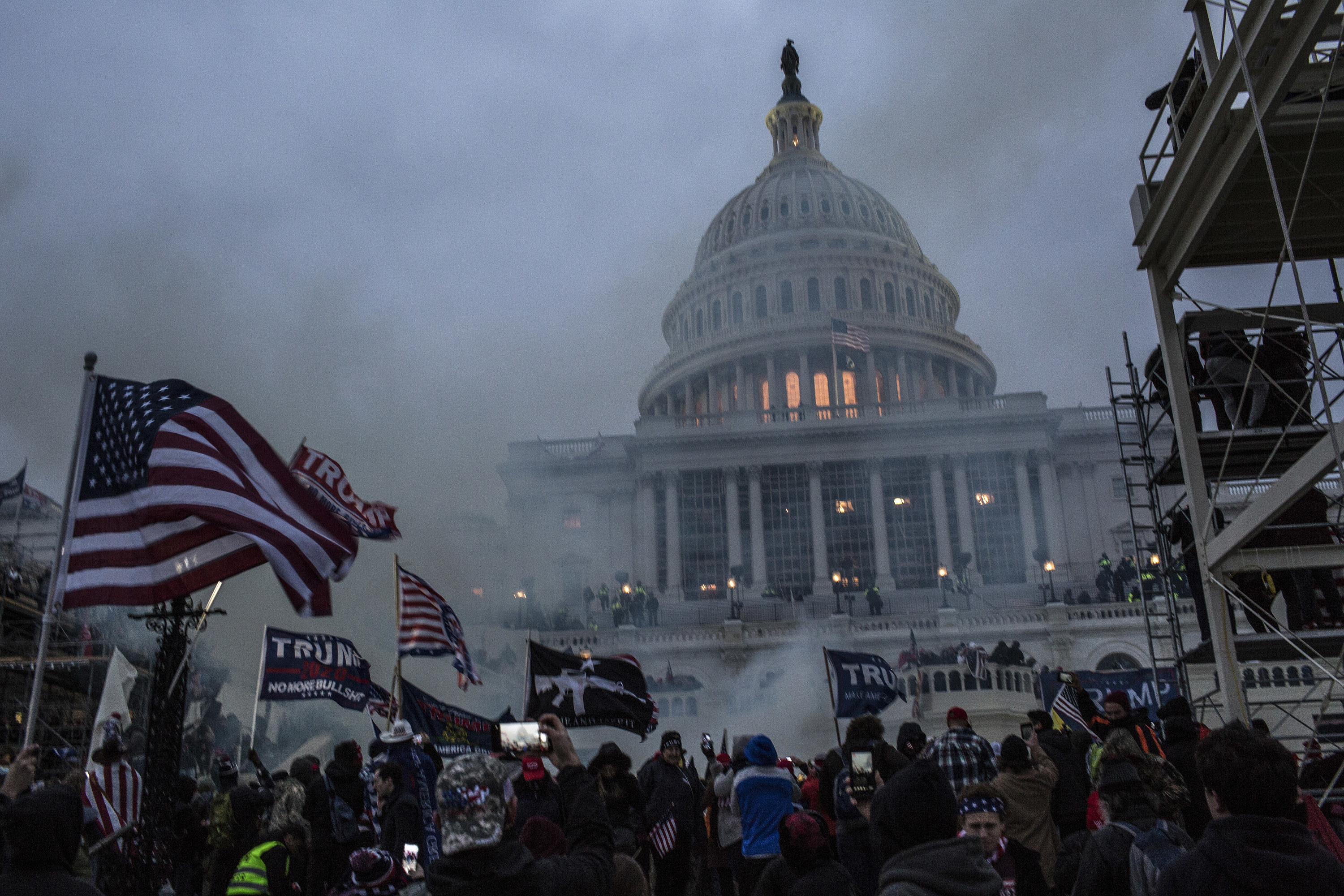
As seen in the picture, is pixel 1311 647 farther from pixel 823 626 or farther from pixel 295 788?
pixel 823 626

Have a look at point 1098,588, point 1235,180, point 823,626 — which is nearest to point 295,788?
point 1235,180

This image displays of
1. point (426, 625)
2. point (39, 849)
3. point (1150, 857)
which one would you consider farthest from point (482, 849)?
point (426, 625)

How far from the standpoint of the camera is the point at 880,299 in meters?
79.2

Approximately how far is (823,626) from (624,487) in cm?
2246

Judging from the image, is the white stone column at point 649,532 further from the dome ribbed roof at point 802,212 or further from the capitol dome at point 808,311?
the dome ribbed roof at point 802,212

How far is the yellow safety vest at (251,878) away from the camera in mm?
6090

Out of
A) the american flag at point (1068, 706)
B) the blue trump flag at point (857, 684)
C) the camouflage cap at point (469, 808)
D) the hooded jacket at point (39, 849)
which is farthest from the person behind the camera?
the blue trump flag at point (857, 684)

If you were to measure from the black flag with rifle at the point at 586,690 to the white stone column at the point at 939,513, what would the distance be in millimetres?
40342

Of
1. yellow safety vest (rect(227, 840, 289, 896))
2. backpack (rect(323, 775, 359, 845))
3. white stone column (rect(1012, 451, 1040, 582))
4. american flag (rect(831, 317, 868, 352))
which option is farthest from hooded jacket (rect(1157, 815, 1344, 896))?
american flag (rect(831, 317, 868, 352))

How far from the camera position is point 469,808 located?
3.46 metres

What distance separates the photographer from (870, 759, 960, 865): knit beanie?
3633 millimetres

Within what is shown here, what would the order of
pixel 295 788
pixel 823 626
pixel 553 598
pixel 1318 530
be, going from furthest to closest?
pixel 553 598
pixel 823 626
pixel 1318 530
pixel 295 788

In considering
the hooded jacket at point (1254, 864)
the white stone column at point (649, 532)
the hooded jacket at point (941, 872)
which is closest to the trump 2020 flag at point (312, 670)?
the hooded jacket at point (941, 872)

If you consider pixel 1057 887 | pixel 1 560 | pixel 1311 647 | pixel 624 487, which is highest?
pixel 624 487
